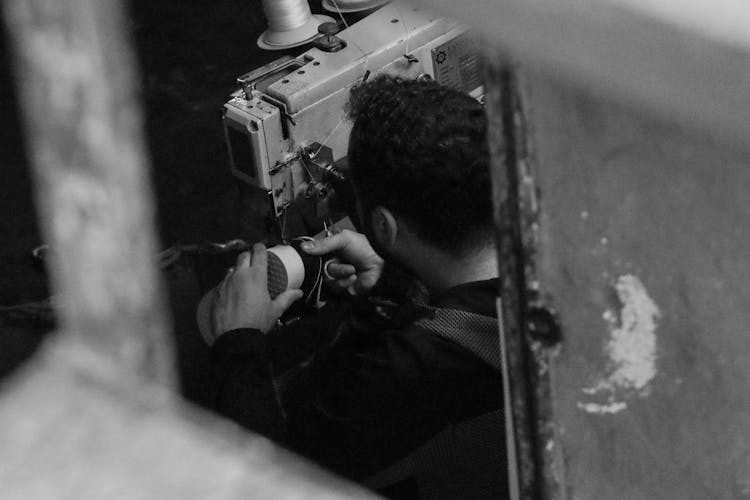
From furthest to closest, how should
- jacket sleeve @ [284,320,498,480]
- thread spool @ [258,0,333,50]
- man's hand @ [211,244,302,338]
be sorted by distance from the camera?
1. thread spool @ [258,0,333,50]
2. man's hand @ [211,244,302,338]
3. jacket sleeve @ [284,320,498,480]

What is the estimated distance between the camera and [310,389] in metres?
1.95

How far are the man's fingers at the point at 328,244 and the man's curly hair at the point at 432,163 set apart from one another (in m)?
0.25

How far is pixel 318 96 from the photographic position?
222 centimetres

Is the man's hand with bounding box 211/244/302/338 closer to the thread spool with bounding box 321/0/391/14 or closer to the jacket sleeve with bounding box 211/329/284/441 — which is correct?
the jacket sleeve with bounding box 211/329/284/441

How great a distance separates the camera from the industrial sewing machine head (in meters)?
2.20

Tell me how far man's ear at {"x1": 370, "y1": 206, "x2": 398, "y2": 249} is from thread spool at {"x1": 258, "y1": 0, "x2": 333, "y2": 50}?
0.69m

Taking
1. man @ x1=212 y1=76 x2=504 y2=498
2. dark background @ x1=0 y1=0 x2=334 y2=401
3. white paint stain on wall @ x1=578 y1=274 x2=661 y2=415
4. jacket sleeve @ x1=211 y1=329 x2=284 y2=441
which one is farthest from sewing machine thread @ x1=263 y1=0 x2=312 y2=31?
white paint stain on wall @ x1=578 y1=274 x2=661 y2=415

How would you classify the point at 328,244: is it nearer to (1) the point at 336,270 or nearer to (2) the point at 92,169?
(1) the point at 336,270

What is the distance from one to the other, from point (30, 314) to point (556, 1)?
273 centimetres

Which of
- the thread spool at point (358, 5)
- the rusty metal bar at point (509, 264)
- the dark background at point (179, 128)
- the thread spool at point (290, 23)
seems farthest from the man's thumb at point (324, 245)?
the dark background at point (179, 128)

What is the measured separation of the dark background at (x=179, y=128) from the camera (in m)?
4.20

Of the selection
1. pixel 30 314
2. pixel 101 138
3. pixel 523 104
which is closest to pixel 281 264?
pixel 30 314

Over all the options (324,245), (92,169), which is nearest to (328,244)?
(324,245)

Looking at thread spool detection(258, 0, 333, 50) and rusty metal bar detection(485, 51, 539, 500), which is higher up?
rusty metal bar detection(485, 51, 539, 500)
